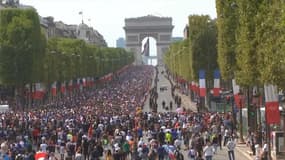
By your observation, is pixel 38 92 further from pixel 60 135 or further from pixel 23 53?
pixel 60 135

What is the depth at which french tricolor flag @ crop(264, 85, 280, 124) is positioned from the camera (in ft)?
130

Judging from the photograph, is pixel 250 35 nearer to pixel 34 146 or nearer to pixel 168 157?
pixel 168 157

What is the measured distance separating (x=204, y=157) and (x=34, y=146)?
11.5 m

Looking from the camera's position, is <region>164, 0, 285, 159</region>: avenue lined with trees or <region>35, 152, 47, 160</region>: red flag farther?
<region>164, 0, 285, 159</region>: avenue lined with trees

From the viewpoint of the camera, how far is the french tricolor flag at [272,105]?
130 ft

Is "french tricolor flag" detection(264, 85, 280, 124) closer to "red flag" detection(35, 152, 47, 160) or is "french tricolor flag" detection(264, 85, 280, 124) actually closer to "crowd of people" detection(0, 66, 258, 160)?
"crowd of people" detection(0, 66, 258, 160)

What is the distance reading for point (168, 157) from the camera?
3956 cm

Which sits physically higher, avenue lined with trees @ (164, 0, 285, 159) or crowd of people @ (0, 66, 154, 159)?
avenue lined with trees @ (164, 0, 285, 159)

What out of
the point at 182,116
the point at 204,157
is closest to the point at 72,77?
the point at 182,116

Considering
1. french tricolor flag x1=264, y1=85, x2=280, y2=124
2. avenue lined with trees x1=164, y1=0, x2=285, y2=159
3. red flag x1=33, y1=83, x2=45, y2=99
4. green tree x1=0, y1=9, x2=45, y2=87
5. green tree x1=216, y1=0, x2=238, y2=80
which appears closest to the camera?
avenue lined with trees x1=164, y1=0, x2=285, y2=159

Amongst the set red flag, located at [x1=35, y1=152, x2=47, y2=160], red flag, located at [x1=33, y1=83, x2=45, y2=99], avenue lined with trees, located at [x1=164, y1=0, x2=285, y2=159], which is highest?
avenue lined with trees, located at [x1=164, y1=0, x2=285, y2=159]

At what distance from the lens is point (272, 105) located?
131 feet

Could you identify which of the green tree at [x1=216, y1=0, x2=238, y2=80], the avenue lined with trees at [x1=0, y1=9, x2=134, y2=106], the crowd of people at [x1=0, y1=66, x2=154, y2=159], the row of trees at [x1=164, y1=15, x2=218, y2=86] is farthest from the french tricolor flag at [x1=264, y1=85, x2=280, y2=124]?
the avenue lined with trees at [x1=0, y1=9, x2=134, y2=106]

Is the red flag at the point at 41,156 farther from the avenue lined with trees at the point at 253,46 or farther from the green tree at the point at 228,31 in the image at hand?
the green tree at the point at 228,31
